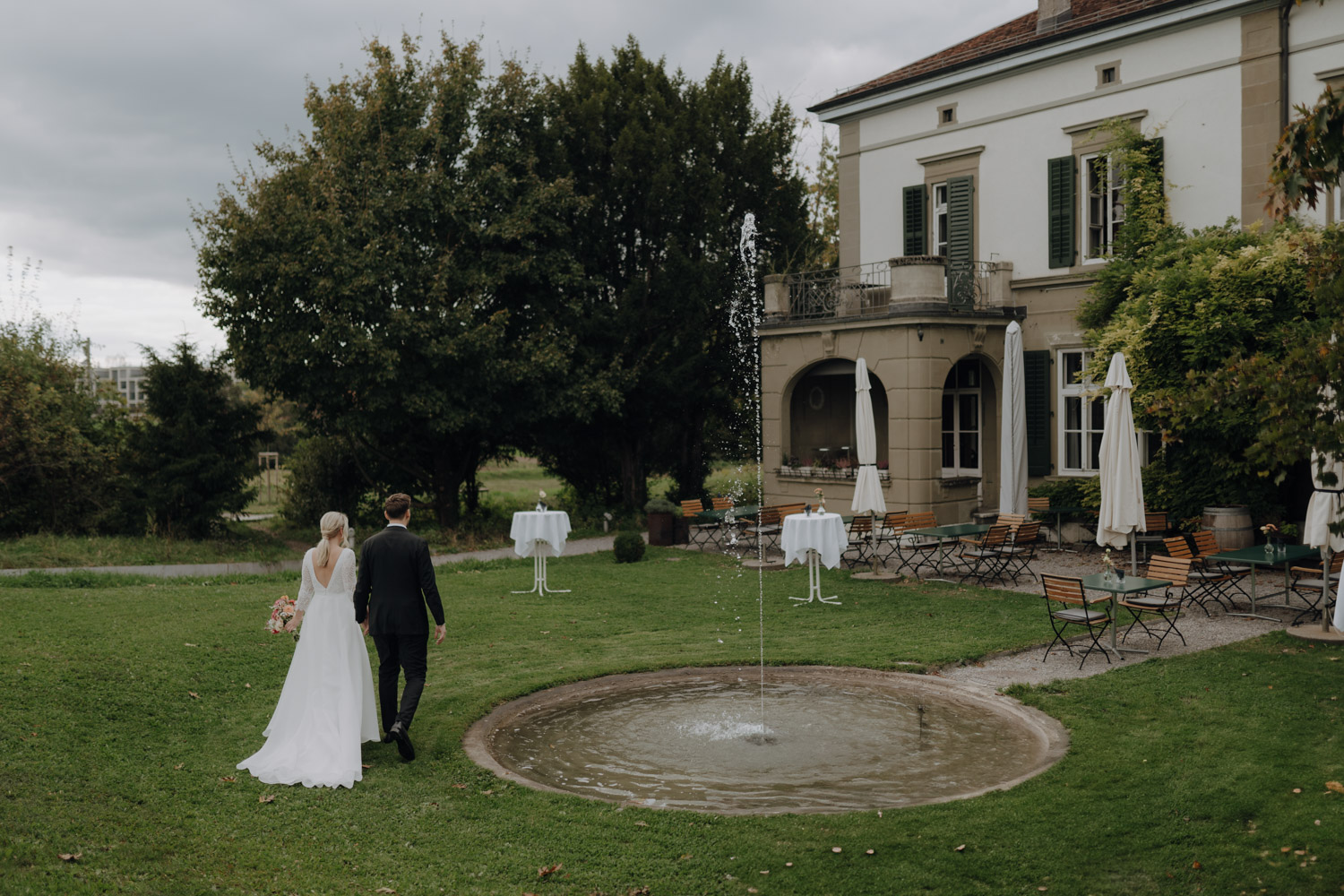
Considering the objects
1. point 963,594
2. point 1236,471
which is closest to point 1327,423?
point 963,594

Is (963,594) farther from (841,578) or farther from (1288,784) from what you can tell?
(1288,784)

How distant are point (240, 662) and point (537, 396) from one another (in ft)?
44.4

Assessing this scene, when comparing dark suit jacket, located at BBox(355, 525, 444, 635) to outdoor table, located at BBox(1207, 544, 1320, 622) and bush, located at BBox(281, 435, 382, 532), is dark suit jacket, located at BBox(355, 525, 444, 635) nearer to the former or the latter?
outdoor table, located at BBox(1207, 544, 1320, 622)

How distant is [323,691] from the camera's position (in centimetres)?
763

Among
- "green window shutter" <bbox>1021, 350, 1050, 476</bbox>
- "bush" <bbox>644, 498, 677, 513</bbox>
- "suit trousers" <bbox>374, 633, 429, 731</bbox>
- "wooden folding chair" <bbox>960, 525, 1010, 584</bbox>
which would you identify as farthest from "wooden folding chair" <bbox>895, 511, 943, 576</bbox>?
"suit trousers" <bbox>374, 633, 429, 731</bbox>

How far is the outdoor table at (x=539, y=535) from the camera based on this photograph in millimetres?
15945

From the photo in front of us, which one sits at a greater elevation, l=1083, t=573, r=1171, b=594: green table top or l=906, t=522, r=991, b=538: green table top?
l=906, t=522, r=991, b=538: green table top

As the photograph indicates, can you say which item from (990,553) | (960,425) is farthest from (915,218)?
(990,553)

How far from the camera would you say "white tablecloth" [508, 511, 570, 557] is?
1598 centimetres

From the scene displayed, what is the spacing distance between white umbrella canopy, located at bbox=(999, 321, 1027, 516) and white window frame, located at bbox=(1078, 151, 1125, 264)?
8.51 ft

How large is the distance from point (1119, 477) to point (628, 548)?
881 centimetres

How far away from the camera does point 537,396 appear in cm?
2384

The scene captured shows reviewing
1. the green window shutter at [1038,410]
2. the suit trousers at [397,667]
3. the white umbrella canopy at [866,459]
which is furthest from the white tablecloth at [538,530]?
the green window shutter at [1038,410]

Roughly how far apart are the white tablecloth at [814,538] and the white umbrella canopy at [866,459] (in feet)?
6.84
